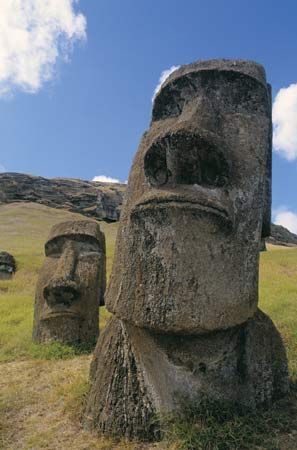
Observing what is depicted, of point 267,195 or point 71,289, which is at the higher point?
point 267,195

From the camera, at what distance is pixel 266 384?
4.21m

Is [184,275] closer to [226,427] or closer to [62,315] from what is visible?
[226,427]

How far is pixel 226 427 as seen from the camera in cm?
372

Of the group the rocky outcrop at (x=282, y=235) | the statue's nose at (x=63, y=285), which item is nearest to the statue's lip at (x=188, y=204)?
the statue's nose at (x=63, y=285)

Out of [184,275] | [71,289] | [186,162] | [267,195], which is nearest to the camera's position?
[184,275]

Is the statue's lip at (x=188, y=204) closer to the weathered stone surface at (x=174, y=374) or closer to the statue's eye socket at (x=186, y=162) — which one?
the statue's eye socket at (x=186, y=162)

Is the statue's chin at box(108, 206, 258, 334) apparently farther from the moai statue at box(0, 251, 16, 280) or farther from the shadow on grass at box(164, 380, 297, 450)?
Result: the moai statue at box(0, 251, 16, 280)

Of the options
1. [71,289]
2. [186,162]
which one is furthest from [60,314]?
[186,162]

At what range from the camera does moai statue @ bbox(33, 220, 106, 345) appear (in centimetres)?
837

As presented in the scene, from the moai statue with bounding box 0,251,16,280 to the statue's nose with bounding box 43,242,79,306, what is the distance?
530 inches

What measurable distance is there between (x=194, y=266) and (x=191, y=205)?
456 mm

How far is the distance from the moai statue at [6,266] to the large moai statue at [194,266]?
1795 cm

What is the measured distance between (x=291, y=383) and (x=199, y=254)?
2022mm

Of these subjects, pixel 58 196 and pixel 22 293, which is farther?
pixel 58 196
